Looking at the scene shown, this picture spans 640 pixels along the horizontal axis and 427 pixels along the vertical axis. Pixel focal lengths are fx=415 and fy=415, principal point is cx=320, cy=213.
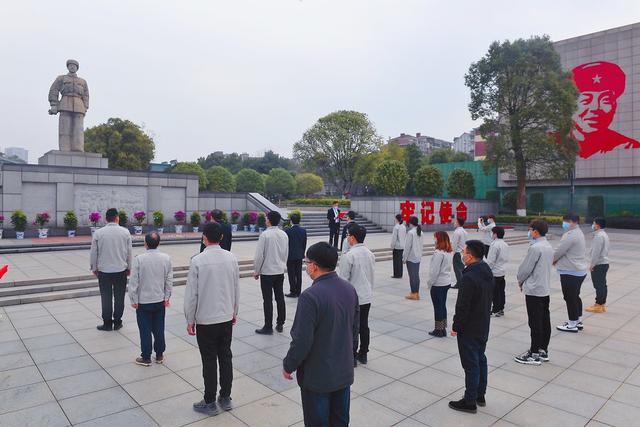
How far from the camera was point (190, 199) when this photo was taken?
19750 millimetres

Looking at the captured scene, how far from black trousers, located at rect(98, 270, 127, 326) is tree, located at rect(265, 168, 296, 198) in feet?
160

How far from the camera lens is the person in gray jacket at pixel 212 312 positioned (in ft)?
12.8

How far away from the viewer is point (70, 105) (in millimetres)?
17672

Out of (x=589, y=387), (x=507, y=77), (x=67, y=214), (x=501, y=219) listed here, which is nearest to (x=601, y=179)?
(x=501, y=219)

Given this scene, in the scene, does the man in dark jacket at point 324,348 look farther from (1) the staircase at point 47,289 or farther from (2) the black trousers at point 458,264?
(1) the staircase at point 47,289

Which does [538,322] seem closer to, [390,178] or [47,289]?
[47,289]

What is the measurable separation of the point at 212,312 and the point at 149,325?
158 centimetres

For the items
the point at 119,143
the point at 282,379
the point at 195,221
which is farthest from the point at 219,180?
the point at 282,379

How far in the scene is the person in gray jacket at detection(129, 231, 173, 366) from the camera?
490 cm

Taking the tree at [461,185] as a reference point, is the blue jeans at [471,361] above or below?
below

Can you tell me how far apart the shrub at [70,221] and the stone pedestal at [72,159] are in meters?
2.61

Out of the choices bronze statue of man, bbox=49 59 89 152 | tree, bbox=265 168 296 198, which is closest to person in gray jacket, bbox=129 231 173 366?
bronze statue of man, bbox=49 59 89 152

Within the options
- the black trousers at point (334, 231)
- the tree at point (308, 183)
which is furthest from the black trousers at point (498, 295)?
the tree at point (308, 183)

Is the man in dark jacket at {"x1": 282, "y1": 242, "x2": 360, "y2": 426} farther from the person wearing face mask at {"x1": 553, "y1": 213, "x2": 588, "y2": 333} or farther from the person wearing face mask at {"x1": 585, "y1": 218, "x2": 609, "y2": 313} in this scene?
the person wearing face mask at {"x1": 585, "y1": 218, "x2": 609, "y2": 313}
